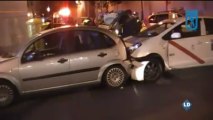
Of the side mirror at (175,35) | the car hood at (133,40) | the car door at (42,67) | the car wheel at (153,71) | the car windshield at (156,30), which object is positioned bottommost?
the car wheel at (153,71)

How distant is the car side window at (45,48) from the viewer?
889 centimetres

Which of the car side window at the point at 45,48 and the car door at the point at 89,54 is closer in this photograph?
the car side window at the point at 45,48

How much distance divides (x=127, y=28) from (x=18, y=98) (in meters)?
9.53

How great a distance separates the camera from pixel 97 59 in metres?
9.33

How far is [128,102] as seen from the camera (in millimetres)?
8336

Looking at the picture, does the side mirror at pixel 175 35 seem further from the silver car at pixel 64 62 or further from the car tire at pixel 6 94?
the car tire at pixel 6 94

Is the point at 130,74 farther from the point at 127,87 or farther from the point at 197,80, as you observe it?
the point at 197,80

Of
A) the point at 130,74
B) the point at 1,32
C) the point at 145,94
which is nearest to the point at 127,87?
the point at 130,74

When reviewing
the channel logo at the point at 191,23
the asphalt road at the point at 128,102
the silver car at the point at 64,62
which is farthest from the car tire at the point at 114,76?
the channel logo at the point at 191,23

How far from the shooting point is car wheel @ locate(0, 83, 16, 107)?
8.66 meters

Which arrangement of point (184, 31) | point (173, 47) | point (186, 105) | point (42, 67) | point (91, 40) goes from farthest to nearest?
point (184, 31), point (173, 47), point (91, 40), point (42, 67), point (186, 105)

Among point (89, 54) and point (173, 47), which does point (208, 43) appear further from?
point (89, 54)

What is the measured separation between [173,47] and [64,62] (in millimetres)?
2924

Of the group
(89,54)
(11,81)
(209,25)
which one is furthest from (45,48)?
(209,25)
